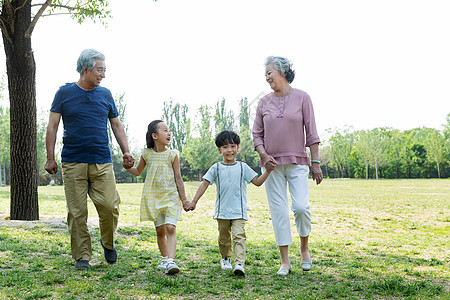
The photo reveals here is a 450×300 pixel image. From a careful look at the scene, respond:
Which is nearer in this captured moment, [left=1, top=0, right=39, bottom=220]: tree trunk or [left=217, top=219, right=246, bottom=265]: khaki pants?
[left=217, top=219, right=246, bottom=265]: khaki pants

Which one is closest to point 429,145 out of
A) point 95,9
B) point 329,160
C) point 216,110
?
point 329,160

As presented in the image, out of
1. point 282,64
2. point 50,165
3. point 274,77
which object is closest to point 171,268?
point 50,165

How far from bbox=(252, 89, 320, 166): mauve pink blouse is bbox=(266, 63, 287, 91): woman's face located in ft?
0.40

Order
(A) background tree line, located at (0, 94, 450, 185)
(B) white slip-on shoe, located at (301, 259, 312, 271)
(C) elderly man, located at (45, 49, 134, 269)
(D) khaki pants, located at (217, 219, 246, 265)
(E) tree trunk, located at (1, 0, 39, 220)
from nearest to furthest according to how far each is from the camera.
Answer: (D) khaki pants, located at (217, 219, 246, 265), (C) elderly man, located at (45, 49, 134, 269), (B) white slip-on shoe, located at (301, 259, 312, 271), (E) tree trunk, located at (1, 0, 39, 220), (A) background tree line, located at (0, 94, 450, 185)

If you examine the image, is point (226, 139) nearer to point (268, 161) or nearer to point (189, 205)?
point (268, 161)

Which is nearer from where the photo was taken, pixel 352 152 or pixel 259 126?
pixel 259 126

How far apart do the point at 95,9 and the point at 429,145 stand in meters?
60.5

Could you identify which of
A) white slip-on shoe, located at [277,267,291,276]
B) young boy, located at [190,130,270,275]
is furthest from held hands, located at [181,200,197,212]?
white slip-on shoe, located at [277,267,291,276]

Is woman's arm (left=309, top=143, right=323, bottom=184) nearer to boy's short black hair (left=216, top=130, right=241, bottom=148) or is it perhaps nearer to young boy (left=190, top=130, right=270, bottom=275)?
young boy (left=190, top=130, right=270, bottom=275)

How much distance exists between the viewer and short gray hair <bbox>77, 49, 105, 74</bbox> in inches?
152

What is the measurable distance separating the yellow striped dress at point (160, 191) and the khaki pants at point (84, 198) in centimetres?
40

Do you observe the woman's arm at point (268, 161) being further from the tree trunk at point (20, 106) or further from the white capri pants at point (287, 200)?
the tree trunk at point (20, 106)

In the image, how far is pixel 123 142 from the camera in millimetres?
4164

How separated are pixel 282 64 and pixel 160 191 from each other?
69.1 inches
